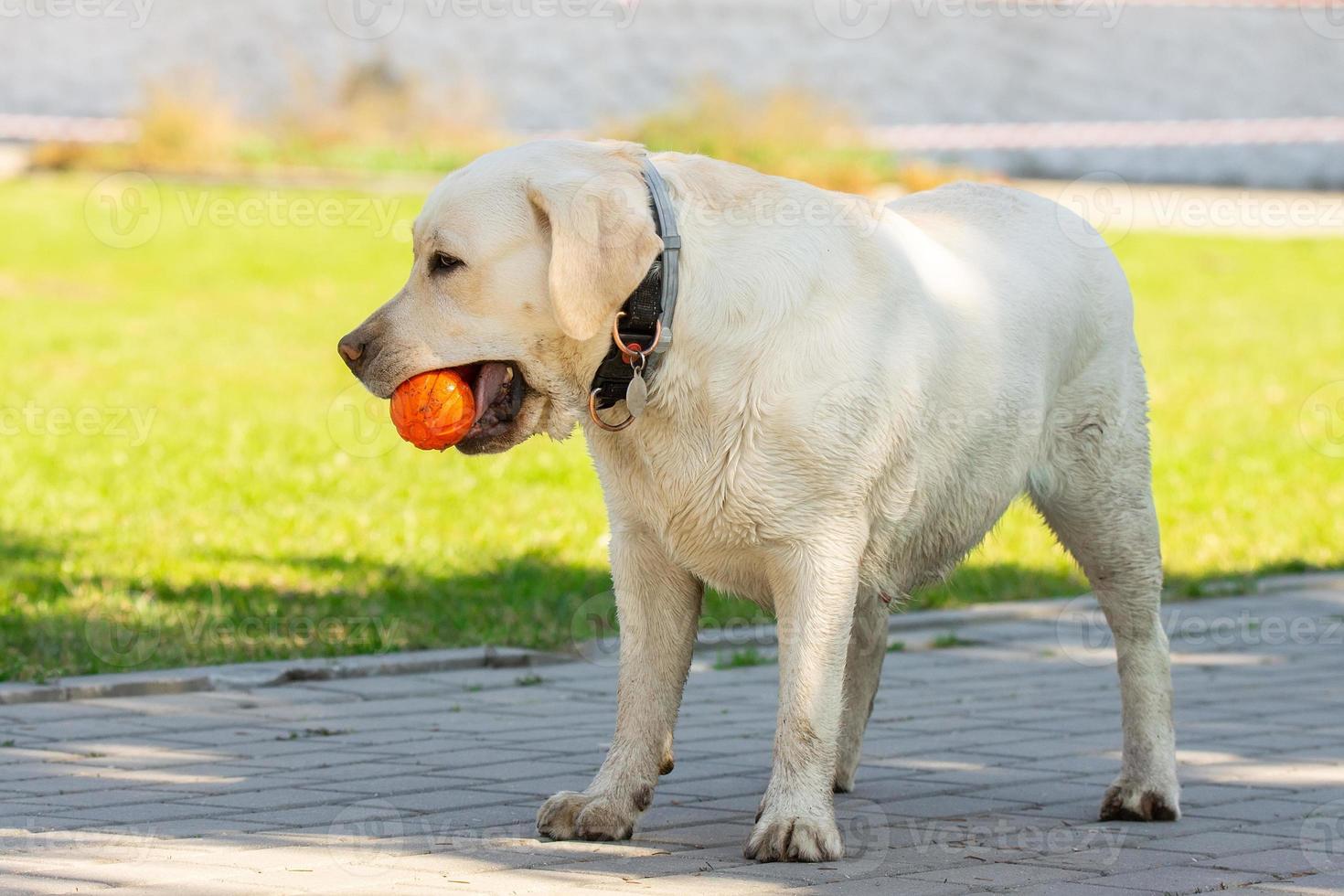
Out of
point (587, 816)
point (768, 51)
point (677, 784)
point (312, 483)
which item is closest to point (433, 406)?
point (587, 816)

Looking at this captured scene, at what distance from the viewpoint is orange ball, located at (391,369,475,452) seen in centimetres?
464

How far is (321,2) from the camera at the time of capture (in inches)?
1518

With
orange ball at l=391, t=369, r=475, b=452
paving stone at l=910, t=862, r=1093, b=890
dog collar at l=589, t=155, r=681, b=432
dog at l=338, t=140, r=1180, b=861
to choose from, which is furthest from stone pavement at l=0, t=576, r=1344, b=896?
dog collar at l=589, t=155, r=681, b=432

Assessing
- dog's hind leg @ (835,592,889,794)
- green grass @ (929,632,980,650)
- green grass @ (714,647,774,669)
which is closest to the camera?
dog's hind leg @ (835,592,889,794)

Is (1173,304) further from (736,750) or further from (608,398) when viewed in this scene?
(608,398)

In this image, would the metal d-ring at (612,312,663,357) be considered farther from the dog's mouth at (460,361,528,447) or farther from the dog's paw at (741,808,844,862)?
the dog's paw at (741,808,844,862)

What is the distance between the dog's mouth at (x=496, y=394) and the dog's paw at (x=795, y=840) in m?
1.21

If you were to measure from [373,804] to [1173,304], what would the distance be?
17.2m

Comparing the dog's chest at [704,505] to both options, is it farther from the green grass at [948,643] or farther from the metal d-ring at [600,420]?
the green grass at [948,643]

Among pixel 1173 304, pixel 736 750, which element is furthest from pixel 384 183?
pixel 736 750

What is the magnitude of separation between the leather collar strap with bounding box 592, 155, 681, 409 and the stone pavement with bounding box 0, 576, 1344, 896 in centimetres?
122

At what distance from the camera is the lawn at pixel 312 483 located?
8.12 meters

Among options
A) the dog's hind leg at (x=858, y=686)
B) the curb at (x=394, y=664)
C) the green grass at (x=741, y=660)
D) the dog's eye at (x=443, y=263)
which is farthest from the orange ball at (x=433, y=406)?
the green grass at (x=741, y=660)

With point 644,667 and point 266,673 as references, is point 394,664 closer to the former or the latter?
point 266,673
